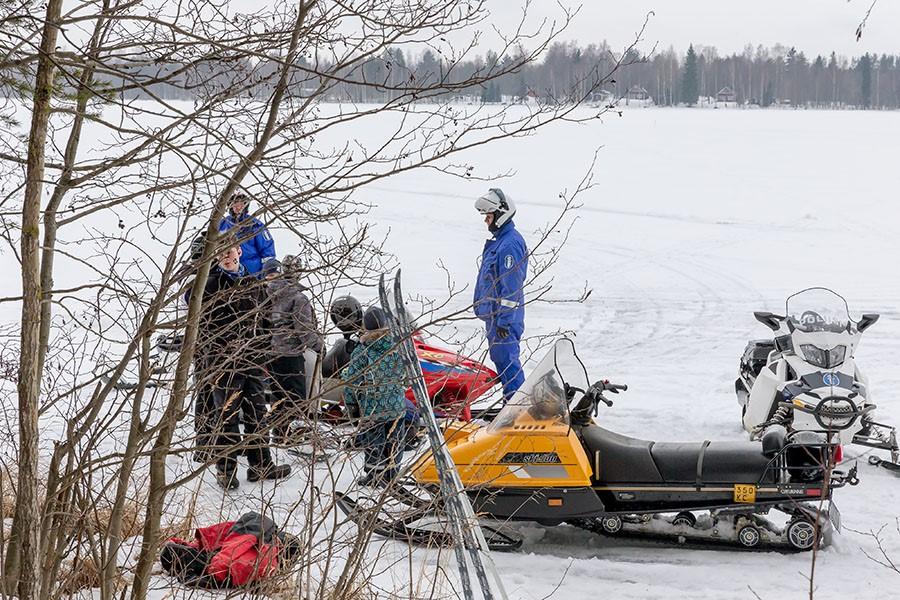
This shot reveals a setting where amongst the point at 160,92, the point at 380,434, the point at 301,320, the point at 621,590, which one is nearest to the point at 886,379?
the point at 621,590

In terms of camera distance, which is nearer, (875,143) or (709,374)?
(709,374)

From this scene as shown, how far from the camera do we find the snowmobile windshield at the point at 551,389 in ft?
20.6

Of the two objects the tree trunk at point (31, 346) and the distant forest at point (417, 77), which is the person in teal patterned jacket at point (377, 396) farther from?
the tree trunk at point (31, 346)

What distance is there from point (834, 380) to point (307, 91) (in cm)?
450

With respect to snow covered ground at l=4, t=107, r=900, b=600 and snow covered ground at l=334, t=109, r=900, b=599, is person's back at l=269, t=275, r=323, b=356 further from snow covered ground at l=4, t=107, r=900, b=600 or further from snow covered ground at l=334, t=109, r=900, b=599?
snow covered ground at l=334, t=109, r=900, b=599

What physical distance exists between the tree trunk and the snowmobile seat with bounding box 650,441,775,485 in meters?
3.55

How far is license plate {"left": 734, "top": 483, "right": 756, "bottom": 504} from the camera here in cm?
619

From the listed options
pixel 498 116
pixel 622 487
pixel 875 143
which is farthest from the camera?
pixel 875 143

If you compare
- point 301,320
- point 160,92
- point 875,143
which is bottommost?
point 875,143

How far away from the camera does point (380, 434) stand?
5105 millimetres

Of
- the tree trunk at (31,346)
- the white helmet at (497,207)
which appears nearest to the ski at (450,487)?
A: the tree trunk at (31,346)

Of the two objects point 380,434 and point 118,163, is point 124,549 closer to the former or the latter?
point 380,434

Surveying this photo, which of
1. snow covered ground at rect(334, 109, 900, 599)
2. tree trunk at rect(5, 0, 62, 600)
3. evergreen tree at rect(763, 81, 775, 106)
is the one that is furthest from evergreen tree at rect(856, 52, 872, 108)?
tree trunk at rect(5, 0, 62, 600)

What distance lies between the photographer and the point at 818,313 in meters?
7.46
